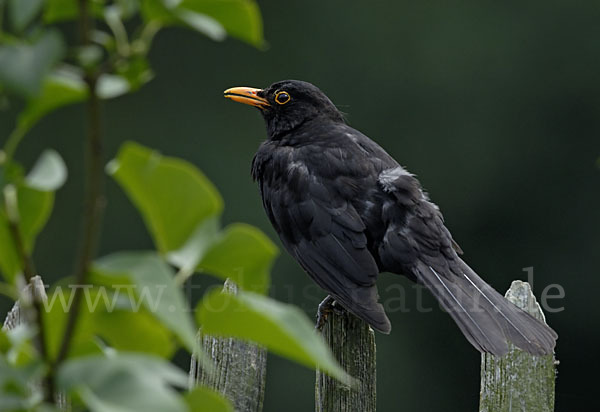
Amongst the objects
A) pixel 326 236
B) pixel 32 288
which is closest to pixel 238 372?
pixel 326 236

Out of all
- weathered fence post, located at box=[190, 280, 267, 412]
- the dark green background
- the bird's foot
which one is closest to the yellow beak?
the bird's foot

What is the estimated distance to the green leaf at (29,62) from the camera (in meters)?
0.73

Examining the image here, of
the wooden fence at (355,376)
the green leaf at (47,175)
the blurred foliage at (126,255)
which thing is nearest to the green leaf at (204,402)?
the blurred foliage at (126,255)

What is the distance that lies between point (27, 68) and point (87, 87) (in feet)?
0.32

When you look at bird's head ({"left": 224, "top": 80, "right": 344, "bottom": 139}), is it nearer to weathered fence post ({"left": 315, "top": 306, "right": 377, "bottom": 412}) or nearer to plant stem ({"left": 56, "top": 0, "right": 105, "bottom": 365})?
weathered fence post ({"left": 315, "top": 306, "right": 377, "bottom": 412})

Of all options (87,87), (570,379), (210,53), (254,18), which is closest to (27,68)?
(87,87)

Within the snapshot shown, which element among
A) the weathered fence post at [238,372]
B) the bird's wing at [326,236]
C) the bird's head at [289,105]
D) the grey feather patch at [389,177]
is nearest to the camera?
the weathered fence post at [238,372]

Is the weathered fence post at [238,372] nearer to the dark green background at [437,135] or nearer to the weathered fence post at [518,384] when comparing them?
the weathered fence post at [518,384]

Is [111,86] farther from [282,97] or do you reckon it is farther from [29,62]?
[282,97]

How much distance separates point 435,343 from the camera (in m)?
11.1

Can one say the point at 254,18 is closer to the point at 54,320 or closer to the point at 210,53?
the point at 54,320

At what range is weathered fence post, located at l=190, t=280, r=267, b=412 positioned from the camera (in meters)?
2.51

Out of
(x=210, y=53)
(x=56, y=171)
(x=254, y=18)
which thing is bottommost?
(x=56, y=171)

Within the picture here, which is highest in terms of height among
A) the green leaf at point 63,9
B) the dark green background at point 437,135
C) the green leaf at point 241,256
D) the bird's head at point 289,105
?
the dark green background at point 437,135
